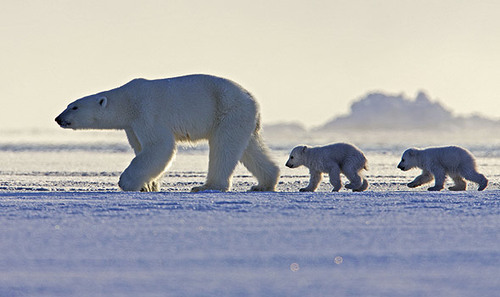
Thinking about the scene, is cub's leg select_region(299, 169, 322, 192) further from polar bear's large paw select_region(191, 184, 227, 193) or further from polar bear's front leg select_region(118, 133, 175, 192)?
polar bear's front leg select_region(118, 133, 175, 192)

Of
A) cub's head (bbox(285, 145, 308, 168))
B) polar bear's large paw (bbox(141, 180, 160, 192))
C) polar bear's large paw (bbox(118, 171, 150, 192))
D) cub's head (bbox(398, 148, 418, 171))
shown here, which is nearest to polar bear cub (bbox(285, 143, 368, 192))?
cub's head (bbox(285, 145, 308, 168))

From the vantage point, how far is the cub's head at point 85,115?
23.5 feet

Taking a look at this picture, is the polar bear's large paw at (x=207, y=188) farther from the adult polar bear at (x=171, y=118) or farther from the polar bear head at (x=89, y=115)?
the polar bear head at (x=89, y=115)

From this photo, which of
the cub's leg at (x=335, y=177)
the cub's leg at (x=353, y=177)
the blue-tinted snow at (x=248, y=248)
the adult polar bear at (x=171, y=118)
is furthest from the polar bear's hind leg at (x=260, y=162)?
the blue-tinted snow at (x=248, y=248)

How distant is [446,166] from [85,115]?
4106 mm

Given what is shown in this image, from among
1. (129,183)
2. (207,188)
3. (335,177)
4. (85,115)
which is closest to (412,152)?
(335,177)

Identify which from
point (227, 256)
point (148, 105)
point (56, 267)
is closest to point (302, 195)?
point (148, 105)

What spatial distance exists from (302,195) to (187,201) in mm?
1070

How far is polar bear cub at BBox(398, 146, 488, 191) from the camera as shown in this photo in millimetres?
Result: 7863

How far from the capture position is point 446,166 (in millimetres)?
8023

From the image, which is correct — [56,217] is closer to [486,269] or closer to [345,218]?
[345,218]

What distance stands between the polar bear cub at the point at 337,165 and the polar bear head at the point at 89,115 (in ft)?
7.46

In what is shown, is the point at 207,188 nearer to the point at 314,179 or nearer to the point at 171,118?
the point at 171,118

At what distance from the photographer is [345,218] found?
4.33 metres
